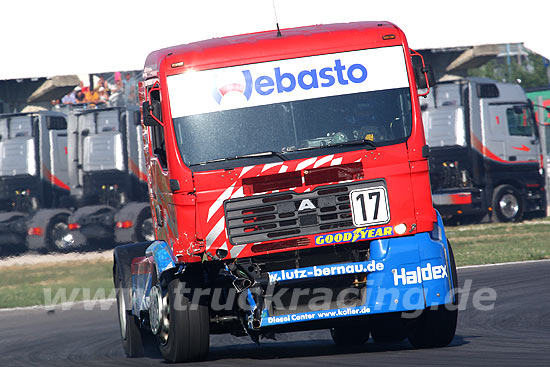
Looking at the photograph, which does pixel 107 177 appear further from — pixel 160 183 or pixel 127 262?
pixel 160 183

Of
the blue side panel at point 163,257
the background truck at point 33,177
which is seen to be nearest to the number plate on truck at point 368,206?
the blue side panel at point 163,257

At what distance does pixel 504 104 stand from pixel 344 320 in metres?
19.5

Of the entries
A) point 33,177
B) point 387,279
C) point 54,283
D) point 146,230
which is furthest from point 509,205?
point 387,279

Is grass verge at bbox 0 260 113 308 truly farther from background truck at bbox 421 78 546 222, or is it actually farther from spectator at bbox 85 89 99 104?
spectator at bbox 85 89 99 104

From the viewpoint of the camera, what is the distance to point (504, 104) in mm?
27469

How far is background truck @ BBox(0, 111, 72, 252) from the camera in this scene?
26797mm

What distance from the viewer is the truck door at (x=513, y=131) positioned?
27344 millimetres

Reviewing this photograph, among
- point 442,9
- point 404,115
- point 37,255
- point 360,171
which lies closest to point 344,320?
point 360,171

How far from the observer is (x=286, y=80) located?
9.20m

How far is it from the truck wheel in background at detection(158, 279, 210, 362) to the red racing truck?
0.04ft

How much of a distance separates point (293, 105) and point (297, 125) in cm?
19

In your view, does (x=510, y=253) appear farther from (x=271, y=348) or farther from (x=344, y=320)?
(x=344, y=320)

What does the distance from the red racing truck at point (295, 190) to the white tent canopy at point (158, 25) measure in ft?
68.1

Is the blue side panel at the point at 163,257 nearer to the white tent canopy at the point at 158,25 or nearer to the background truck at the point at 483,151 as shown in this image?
the background truck at the point at 483,151
